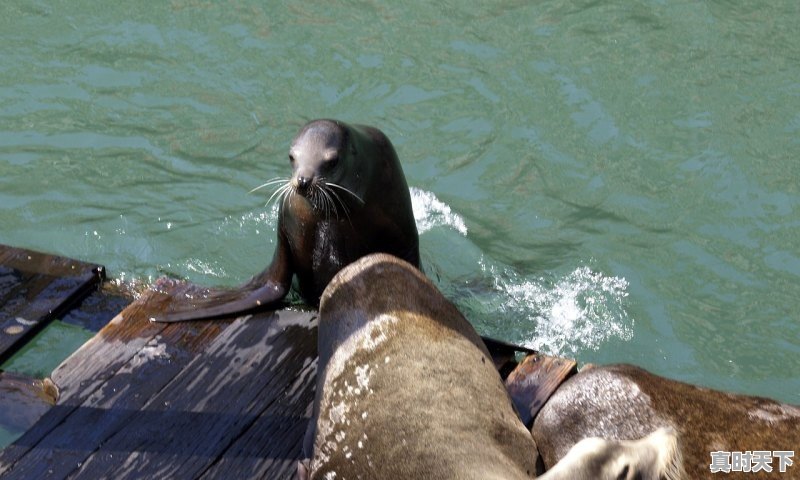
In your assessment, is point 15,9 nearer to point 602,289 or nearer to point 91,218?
point 91,218

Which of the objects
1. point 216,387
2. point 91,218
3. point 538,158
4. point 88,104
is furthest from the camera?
point 88,104

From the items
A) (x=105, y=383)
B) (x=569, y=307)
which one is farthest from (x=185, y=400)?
(x=569, y=307)

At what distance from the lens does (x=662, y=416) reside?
15.7 feet

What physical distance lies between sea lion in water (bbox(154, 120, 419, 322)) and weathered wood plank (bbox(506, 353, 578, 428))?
1.21m

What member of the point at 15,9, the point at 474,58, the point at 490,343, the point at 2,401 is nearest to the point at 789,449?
the point at 490,343

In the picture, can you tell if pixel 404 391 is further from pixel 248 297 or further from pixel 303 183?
pixel 248 297

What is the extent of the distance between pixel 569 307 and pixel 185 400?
286 centimetres

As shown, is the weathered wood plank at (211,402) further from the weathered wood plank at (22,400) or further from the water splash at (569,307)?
the water splash at (569,307)

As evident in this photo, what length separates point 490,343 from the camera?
19.1 ft

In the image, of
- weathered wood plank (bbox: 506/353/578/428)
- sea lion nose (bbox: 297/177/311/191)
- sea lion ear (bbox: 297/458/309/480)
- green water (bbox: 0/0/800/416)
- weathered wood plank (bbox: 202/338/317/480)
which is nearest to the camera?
sea lion ear (bbox: 297/458/309/480)

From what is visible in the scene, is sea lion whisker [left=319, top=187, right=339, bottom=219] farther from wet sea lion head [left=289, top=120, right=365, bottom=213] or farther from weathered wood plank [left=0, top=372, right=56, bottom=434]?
weathered wood plank [left=0, top=372, right=56, bottom=434]

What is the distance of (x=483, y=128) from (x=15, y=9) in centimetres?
495

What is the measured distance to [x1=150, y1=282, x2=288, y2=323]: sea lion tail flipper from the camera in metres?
6.07

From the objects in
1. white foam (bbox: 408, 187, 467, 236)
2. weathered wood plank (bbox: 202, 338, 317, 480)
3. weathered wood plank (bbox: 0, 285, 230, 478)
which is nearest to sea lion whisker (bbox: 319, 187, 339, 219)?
weathered wood plank (bbox: 0, 285, 230, 478)
